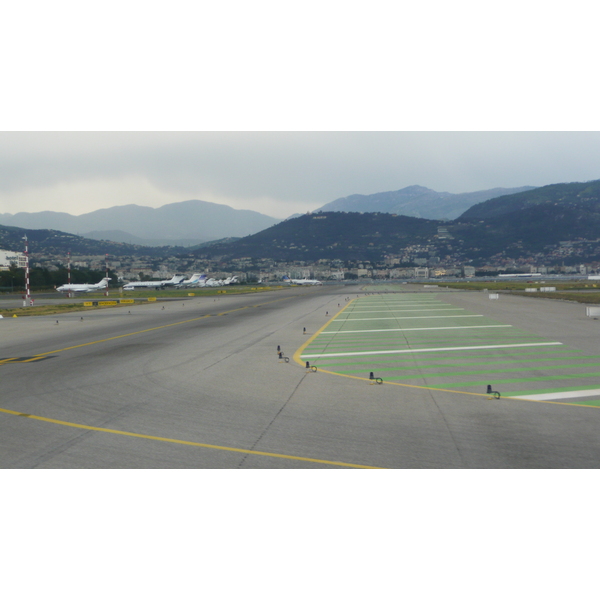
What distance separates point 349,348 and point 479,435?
419 inches

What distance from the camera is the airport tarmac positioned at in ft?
25.4

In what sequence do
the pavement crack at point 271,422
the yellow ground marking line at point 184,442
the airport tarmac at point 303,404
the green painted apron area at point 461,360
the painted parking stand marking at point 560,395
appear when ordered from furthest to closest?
the green painted apron area at point 461,360, the painted parking stand marking at point 560,395, the airport tarmac at point 303,404, the pavement crack at point 271,422, the yellow ground marking line at point 184,442

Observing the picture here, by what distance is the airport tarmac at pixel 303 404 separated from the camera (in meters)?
7.73

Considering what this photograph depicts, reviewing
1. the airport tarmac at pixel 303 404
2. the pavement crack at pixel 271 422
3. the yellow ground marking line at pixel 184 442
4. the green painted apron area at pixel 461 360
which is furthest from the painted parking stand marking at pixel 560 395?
Answer: the yellow ground marking line at pixel 184 442

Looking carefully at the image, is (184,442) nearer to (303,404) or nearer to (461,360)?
(303,404)

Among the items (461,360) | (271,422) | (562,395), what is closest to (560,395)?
(562,395)

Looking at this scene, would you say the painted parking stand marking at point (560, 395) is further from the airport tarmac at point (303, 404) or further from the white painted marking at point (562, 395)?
the airport tarmac at point (303, 404)

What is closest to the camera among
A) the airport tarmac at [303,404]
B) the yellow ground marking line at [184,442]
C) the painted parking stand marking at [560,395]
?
the yellow ground marking line at [184,442]

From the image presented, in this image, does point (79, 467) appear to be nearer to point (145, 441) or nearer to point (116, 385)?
point (145, 441)

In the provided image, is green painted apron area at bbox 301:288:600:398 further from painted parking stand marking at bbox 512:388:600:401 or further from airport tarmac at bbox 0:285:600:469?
painted parking stand marking at bbox 512:388:600:401

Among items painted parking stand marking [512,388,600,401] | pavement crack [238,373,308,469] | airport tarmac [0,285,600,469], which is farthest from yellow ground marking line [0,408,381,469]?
painted parking stand marking [512,388,600,401]

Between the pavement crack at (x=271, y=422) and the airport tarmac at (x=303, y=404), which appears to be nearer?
the pavement crack at (x=271, y=422)

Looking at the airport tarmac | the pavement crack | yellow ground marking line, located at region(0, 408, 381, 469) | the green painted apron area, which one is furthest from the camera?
the green painted apron area
